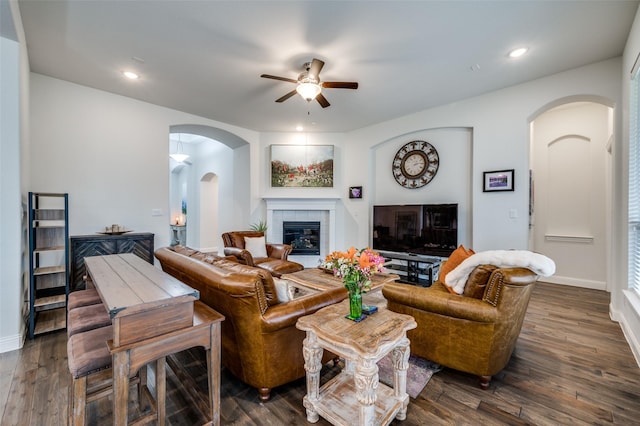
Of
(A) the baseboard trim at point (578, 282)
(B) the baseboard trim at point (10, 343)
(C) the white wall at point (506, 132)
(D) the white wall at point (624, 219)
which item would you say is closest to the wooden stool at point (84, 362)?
(B) the baseboard trim at point (10, 343)

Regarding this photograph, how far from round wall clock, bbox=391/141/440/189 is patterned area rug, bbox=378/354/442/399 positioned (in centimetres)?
342

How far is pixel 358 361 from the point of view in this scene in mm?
1402

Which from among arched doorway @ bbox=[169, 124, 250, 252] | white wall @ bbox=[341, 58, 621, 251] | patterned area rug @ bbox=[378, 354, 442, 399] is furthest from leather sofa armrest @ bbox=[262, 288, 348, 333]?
arched doorway @ bbox=[169, 124, 250, 252]

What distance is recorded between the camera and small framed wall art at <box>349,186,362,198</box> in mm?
5801

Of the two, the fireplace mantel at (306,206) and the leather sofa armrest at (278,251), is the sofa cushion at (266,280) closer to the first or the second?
the leather sofa armrest at (278,251)

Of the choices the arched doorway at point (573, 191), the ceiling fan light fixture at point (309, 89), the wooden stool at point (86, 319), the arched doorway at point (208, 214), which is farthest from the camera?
the arched doorway at point (208, 214)

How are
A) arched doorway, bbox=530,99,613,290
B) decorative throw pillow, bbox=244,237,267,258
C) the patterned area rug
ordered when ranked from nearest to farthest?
the patterned area rug < arched doorway, bbox=530,99,613,290 < decorative throw pillow, bbox=244,237,267,258

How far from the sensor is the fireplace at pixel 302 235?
20.1 feet

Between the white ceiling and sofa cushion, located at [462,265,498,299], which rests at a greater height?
the white ceiling

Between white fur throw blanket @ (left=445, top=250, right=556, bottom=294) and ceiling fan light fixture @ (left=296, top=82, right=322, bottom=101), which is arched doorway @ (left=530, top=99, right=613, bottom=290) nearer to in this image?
white fur throw blanket @ (left=445, top=250, right=556, bottom=294)

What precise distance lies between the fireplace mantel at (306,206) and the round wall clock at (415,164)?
4.89 ft

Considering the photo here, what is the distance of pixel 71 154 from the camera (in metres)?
3.82

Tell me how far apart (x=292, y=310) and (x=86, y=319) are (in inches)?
51.3

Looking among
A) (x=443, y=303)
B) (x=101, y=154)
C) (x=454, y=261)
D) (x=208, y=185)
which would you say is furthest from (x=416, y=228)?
(x=208, y=185)
